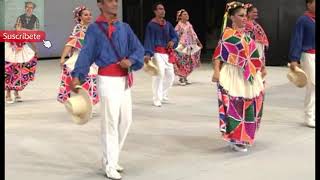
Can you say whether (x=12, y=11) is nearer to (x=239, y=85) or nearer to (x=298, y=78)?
(x=239, y=85)

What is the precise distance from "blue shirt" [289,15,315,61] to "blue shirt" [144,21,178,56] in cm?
307

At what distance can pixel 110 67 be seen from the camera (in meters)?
5.20

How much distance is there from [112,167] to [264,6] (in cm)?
1399

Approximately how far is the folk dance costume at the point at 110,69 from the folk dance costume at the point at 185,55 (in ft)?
27.0

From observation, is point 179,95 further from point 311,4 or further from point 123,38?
point 123,38

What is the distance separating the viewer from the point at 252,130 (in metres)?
6.35

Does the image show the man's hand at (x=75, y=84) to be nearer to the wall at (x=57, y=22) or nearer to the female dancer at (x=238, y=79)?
the female dancer at (x=238, y=79)

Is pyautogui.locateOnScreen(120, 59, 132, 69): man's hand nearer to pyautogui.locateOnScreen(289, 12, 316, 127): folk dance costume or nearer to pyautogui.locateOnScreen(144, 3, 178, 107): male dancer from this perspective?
pyautogui.locateOnScreen(289, 12, 316, 127): folk dance costume

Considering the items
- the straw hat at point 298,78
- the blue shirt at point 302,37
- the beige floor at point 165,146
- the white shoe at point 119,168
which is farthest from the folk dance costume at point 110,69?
the blue shirt at point 302,37

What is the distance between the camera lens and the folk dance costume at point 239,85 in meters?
6.27

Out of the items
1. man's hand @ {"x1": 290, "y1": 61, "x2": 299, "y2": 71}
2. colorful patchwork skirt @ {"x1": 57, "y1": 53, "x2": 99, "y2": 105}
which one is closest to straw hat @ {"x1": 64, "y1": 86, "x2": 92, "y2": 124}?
man's hand @ {"x1": 290, "y1": 61, "x2": 299, "y2": 71}

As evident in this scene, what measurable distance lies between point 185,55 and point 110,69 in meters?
8.71

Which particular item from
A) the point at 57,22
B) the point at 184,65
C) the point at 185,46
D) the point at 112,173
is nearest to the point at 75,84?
the point at 112,173

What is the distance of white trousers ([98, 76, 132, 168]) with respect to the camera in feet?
17.1
